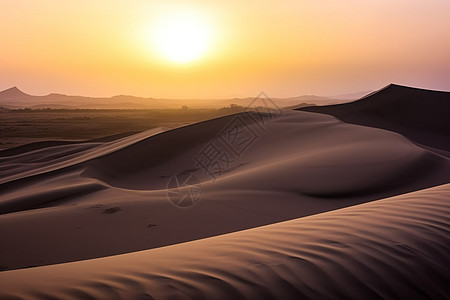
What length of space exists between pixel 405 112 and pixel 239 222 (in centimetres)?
1785

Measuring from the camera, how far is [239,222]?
14.9 ft

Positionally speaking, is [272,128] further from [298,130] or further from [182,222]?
[182,222]

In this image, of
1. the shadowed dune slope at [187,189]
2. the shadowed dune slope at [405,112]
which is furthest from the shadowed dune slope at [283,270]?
the shadowed dune slope at [405,112]

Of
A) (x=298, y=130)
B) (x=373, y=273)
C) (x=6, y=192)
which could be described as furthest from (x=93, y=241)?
(x=298, y=130)

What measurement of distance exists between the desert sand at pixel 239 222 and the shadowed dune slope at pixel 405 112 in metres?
6.82

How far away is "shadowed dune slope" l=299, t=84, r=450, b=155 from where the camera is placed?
17250mm

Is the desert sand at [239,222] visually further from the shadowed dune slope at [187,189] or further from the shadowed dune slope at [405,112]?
the shadowed dune slope at [405,112]

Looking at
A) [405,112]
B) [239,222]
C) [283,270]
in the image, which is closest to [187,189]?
[239,222]

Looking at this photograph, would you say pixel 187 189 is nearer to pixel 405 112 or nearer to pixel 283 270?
pixel 283 270

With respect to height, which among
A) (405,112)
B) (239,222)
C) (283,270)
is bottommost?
(239,222)

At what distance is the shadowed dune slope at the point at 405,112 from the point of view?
1725cm

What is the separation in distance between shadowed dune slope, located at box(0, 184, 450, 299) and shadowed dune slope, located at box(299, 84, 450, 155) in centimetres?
1542

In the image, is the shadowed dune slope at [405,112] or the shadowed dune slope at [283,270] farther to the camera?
the shadowed dune slope at [405,112]

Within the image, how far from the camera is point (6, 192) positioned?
8359mm
